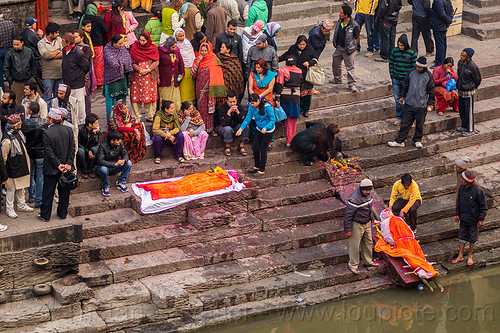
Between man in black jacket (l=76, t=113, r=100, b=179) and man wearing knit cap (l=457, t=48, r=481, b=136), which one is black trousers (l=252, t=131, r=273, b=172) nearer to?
man in black jacket (l=76, t=113, r=100, b=179)

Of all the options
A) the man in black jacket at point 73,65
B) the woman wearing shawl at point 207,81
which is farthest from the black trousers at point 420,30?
the man in black jacket at point 73,65

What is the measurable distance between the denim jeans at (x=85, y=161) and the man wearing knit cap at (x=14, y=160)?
109 cm

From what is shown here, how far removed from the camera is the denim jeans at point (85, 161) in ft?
43.6

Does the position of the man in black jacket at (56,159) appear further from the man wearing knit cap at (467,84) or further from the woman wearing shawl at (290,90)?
the man wearing knit cap at (467,84)

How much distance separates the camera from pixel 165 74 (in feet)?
47.1

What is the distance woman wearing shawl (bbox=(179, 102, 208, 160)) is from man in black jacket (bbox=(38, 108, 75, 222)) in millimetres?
2419

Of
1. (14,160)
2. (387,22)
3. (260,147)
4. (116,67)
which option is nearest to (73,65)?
(116,67)

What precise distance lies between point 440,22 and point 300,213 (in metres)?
5.51

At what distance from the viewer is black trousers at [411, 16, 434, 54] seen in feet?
57.3

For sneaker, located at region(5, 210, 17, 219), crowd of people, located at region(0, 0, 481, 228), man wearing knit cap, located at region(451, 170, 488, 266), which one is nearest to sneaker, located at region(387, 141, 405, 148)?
crowd of people, located at region(0, 0, 481, 228)

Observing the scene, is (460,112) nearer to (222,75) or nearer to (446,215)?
(446,215)

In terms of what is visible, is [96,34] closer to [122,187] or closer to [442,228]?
[122,187]

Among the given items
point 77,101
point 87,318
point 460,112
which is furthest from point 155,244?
point 460,112

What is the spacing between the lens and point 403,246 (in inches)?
522
